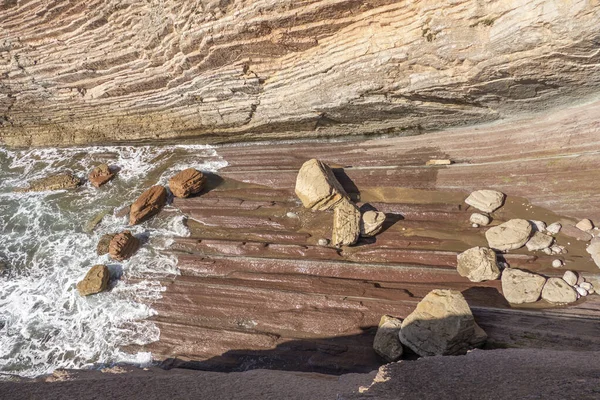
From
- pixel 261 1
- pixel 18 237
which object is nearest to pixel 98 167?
pixel 18 237

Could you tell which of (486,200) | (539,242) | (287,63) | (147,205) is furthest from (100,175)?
(539,242)

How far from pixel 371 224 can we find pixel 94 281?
242 inches

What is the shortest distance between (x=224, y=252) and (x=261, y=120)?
3.47 meters

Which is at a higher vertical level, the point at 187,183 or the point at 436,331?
the point at 187,183

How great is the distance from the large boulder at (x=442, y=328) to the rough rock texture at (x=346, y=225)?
1.95 m

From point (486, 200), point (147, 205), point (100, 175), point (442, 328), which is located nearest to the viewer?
point (442, 328)

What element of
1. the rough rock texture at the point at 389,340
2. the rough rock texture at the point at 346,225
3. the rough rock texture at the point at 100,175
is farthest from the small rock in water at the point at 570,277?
the rough rock texture at the point at 100,175

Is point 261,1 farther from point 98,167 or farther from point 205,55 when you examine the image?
point 98,167

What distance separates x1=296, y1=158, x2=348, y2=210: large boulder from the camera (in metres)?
7.34

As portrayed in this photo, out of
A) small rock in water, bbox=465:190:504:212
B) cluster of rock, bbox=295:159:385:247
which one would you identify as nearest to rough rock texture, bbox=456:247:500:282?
small rock in water, bbox=465:190:504:212

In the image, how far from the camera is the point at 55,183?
9977 millimetres

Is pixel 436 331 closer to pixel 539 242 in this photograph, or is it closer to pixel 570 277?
pixel 570 277

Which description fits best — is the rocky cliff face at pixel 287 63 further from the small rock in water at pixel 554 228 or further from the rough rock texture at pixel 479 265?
the rough rock texture at pixel 479 265

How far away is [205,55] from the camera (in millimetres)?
7465
